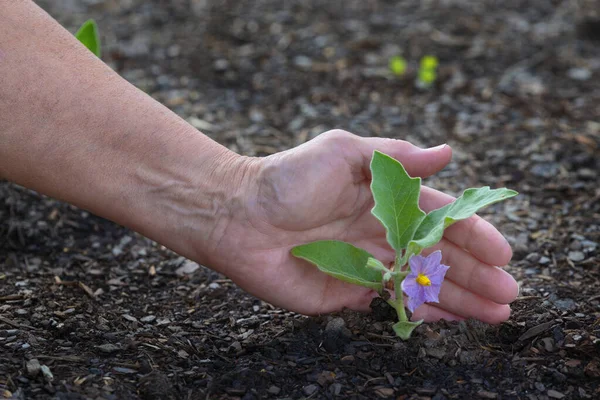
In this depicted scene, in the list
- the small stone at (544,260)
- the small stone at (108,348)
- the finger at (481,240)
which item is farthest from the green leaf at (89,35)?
the small stone at (544,260)

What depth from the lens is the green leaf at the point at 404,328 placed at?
76.8 inches

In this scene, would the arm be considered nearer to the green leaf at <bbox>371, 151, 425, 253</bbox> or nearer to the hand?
the hand

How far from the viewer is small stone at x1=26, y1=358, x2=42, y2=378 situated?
1.87 metres

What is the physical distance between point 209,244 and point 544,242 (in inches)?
53.9

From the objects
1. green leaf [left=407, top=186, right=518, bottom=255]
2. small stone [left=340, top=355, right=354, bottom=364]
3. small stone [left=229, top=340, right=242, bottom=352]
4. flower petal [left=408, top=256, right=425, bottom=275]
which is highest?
green leaf [left=407, top=186, right=518, bottom=255]

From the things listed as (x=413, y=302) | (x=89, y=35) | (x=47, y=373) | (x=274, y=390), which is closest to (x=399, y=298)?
(x=413, y=302)

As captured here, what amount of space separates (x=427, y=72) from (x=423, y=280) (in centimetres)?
235

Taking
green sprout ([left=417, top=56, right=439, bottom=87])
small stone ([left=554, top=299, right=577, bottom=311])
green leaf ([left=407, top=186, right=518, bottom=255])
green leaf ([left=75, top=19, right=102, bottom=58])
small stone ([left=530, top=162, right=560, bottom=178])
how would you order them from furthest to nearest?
green sprout ([left=417, top=56, right=439, bottom=87]) → small stone ([left=530, top=162, right=560, bottom=178]) → green leaf ([left=75, top=19, right=102, bottom=58]) → small stone ([left=554, top=299, right=577, bottom=311]) → green leaf ([left=407, top=186, right=518, bottom=255])

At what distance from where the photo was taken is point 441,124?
3758mm

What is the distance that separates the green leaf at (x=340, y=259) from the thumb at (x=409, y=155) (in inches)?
9.6

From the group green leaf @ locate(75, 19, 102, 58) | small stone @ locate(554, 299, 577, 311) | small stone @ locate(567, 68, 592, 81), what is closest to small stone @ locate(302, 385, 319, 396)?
small stone @ locate(554, 299, 577, 311)

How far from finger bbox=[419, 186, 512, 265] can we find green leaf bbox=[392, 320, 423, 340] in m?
0.29

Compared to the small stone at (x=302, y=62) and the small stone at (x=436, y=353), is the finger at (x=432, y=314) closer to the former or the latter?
the small stone at (x=436, y=353)

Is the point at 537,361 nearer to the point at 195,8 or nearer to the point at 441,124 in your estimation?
the point at 441,124
